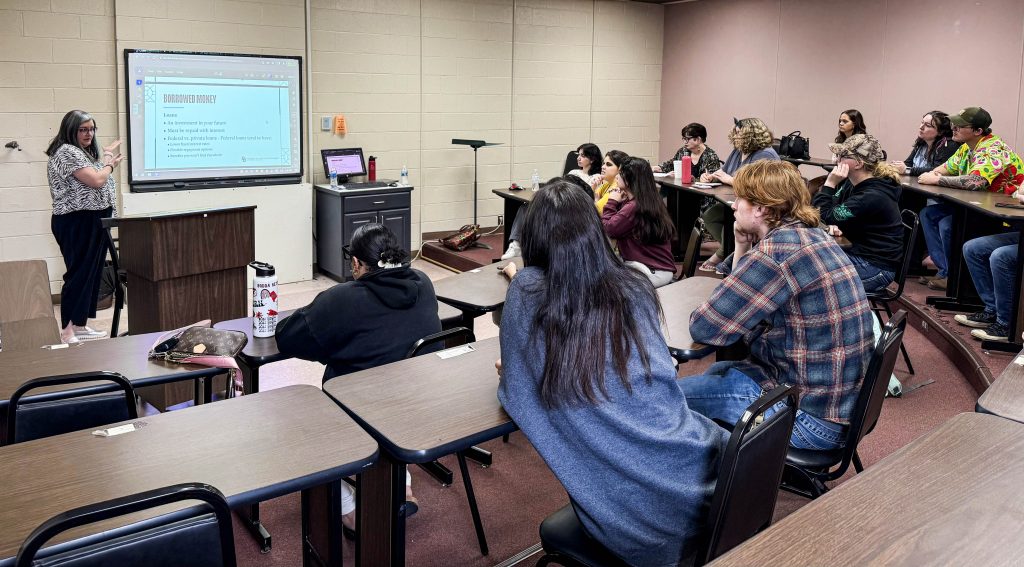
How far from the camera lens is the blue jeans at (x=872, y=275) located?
436 cm

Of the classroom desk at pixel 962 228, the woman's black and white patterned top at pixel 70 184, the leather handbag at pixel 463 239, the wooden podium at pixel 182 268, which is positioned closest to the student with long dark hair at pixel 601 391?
the wooden podium at pixel 182 268

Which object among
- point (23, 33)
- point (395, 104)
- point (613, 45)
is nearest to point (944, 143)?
point (613, 45)

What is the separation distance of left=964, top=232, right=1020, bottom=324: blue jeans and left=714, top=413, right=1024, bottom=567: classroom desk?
3.18m

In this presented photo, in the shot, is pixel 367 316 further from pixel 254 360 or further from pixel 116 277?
pixel 116 277

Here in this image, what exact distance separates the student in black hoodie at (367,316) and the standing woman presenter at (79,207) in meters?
2.92

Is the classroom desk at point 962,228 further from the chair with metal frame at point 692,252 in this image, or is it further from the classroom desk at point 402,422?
the classroom desk at point 402,422

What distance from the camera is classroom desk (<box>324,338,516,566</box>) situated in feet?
6.57

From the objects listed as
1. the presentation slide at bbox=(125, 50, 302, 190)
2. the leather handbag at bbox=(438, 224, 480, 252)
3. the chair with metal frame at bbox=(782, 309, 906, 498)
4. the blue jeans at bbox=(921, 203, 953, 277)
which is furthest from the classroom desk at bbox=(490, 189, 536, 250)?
the chair with metal frame at bbox=(782, 309, 906, 498)

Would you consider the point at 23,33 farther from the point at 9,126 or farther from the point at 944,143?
the point at 944,143

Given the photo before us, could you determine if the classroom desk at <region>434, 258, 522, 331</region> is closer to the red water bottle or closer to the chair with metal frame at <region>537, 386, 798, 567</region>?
the chair with metal frame at <region>537, 386, 798, 567</region>

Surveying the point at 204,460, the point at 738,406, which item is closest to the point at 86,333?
the point at 204,460

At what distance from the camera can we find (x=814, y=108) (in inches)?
322

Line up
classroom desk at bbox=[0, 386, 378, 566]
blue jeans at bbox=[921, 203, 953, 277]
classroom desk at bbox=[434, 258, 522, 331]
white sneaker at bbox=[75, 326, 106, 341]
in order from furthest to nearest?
blue jeans at bbox=[921, 203, 953, 277]
white sneaker at bbox=[75, 326, 106, 341]
classroom desk at bbox=[434, 258, 522, 331]
classroom desk at bbox=[0, 386, 378, 566]

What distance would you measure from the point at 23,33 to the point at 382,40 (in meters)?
2.69
